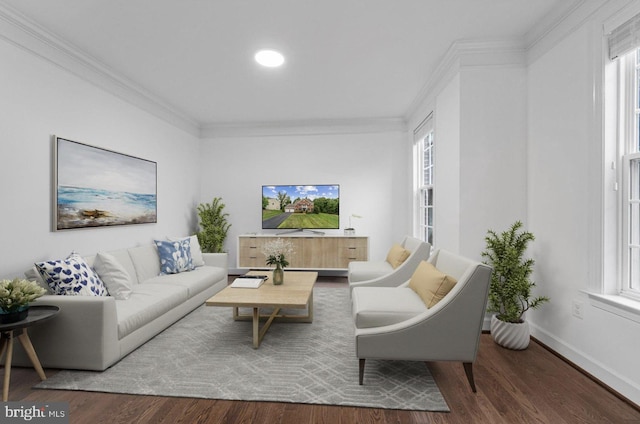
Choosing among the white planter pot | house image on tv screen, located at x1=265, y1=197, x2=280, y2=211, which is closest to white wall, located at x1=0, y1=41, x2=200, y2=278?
house image on tv screen, located at x1=265, y1=197, x2=280, y2=211

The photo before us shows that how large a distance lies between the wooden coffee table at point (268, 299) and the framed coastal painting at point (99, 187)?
165 cm

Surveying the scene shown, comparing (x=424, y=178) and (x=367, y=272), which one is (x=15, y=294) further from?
(x=424, y=178)

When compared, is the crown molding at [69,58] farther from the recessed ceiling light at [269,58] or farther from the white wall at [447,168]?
the white wall at [447,168]

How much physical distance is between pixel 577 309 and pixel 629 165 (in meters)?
1.09

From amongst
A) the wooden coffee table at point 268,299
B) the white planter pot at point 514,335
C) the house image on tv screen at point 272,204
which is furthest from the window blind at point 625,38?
the house image on tv screen at point 272,204

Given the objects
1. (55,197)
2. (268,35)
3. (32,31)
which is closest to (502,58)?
(268,35)

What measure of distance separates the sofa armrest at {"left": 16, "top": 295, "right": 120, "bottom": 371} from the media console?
298 centimetres

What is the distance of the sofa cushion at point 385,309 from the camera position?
2188 mm

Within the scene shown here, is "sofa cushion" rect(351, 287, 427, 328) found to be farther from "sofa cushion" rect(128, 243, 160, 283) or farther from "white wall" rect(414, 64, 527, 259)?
"sofa cushion" rect(128, 243, 160, 283)

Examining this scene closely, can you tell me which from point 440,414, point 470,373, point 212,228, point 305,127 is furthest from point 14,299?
point 305,127

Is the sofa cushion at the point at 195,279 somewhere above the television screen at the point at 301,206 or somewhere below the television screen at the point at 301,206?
below

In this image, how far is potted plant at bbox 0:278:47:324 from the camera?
191 centimetres

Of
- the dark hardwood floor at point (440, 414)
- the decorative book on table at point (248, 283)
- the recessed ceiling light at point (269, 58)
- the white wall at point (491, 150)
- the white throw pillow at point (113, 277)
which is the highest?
the recessed ceiling light at point (269, 58)

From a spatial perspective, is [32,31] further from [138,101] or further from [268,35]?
[268,35]
